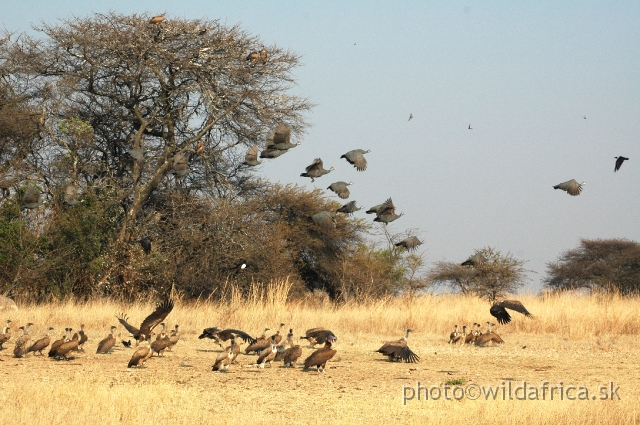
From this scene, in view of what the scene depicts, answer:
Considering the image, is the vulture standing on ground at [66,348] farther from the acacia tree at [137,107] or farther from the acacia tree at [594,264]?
the acacia tree at [594,264]

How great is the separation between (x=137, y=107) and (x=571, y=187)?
13.1 meters

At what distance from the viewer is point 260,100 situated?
24.0 metres

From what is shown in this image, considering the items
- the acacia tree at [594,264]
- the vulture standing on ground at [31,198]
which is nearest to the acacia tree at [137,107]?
the vulture standing on ground at [31,198]

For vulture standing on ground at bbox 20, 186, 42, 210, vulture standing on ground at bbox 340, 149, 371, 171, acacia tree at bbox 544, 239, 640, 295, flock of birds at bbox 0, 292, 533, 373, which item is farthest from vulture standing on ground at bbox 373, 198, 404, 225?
acacia tree at bbox 544, 239, 640, 295

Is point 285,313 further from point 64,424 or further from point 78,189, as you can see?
point 64,424

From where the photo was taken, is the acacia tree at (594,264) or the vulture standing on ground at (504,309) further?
the acacia tree at (594,264)

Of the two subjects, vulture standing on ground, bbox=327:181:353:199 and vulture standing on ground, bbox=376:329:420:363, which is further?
vulture standing on ground, bbox=327:181:353:199

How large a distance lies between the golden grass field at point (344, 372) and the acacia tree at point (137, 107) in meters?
4.91

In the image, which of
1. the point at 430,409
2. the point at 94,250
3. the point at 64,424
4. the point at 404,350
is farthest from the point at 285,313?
the point at 64,424

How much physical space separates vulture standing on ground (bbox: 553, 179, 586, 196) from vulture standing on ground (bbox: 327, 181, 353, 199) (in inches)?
176

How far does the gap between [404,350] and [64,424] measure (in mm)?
5832

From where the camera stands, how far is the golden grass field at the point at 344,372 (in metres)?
7.62

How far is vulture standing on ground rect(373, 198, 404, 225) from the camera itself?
17.0 meters

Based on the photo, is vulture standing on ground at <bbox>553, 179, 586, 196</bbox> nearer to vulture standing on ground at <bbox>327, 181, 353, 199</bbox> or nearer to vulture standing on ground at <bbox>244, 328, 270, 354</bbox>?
vulture standing on ground at <bbox>327, 181, 353, 199</bbox>
